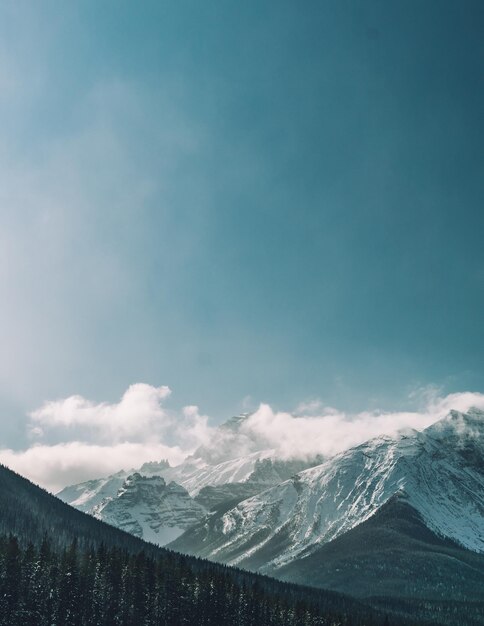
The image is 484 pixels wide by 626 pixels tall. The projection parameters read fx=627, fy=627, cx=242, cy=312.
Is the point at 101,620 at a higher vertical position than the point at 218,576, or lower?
lower

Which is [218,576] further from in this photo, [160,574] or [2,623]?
[2,623]

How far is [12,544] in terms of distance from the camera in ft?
516

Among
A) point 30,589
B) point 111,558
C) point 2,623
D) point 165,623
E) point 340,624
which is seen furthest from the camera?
point 340,624

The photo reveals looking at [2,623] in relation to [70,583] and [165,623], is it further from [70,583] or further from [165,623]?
[165,623]

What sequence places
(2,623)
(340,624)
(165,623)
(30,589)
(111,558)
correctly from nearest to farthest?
(2,623)
(30,589)
(165,623)
(111,558)
(340,624)

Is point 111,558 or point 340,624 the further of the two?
point 340,624

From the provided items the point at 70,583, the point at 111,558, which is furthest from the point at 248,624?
the point at 70,583

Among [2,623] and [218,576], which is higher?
[218,576]

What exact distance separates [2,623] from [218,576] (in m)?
71.6

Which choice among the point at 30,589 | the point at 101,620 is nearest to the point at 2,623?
the point at 30,589

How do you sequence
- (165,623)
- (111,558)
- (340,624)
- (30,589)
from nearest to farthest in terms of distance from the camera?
(30,589), (165,623), (111,558), (340,624)

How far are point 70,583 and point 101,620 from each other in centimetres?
1255

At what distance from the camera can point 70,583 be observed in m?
156

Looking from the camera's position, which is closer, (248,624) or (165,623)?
(165,623)
